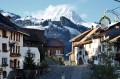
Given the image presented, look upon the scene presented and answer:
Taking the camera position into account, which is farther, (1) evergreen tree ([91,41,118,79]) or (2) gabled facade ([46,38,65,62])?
(2) gabled facade ([46,38,65,62])

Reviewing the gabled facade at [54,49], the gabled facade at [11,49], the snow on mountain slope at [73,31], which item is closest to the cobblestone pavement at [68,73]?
the gabled facade at [11,49]

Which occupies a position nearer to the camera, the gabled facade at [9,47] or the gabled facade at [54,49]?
the gabled facade at [9,47]

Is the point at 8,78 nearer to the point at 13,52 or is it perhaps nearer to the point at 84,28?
the point at 13,52

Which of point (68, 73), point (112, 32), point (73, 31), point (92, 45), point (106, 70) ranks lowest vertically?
point (68, 73)

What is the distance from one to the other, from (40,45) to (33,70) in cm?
2121

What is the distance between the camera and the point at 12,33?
64.2 m

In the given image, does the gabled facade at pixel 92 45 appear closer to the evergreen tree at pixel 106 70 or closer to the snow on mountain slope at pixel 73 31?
the evergreen tree at pixel 106 70

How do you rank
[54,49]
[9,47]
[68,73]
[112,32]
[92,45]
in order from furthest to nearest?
[54,49] → [92,45] → [112,32] → [9,47] → [68,73]

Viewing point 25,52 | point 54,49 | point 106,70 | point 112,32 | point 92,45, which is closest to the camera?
point 106,70

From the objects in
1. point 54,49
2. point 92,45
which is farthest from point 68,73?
point 54,49

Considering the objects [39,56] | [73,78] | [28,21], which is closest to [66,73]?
[73,78]

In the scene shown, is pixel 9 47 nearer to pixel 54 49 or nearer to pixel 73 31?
pixel 54 49

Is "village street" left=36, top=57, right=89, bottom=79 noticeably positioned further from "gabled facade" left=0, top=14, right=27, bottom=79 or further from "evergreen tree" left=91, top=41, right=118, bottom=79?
"evergreen tree" left=91, top=41, right=118, bottom=79

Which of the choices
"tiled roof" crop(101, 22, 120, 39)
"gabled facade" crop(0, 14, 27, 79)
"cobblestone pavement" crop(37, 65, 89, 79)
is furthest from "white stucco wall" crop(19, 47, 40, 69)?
"tiled roof" crop(101, 22, 120, 39)
